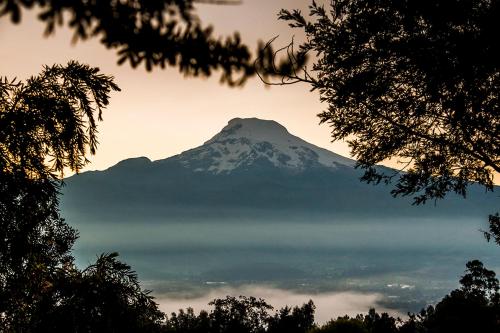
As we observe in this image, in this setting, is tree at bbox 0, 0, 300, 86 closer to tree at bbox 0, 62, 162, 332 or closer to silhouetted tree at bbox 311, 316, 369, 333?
tree at bbox 0, 62, 162, 332

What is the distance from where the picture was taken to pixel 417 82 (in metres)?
8.20

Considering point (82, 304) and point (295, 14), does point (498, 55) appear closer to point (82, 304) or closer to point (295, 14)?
point (295, 14)

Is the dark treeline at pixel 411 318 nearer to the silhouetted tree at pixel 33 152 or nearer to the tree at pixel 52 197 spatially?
the tree at pixel 52 197

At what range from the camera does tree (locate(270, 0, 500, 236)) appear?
23.3ft

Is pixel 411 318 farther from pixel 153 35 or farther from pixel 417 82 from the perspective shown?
pixel 153 35

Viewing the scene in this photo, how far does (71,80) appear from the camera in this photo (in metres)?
7.15

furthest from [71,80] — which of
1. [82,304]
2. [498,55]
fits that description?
[498,55]

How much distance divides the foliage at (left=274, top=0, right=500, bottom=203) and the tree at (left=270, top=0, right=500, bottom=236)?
0.06ft

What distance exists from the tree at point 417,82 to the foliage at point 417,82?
0.02m

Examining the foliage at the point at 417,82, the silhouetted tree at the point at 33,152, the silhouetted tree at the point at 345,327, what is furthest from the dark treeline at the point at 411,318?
the foliage at the point at 417,82

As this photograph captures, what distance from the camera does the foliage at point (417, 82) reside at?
711 centimetres

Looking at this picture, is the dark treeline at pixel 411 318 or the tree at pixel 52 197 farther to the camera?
the dark treeline at pixel 411 318

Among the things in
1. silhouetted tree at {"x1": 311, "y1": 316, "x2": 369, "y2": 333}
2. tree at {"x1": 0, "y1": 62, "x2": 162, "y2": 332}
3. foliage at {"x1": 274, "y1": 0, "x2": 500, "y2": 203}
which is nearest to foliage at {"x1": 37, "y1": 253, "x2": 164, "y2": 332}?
tree at {"x1": 0, "y1": 62, "x2": 162, "y2": 332}

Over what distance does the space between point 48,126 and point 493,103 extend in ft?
25.6
